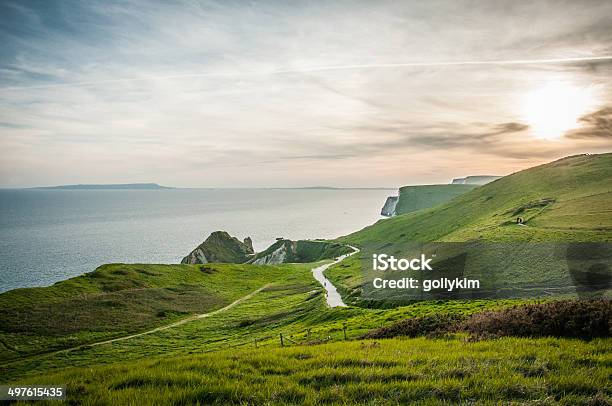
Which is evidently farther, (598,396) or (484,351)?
(484,351)

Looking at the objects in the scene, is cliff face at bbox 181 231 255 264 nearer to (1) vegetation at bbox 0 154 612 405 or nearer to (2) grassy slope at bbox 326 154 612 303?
(1) vegetation at bbox 0 154 612 405

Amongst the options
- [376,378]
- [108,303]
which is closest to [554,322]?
[376,378]

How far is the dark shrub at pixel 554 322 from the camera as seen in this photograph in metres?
13.2

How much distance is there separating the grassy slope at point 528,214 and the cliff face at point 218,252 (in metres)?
66.0

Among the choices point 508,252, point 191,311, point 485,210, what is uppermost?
point 485,210

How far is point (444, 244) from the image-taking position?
7688 cm

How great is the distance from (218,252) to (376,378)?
183037 mm

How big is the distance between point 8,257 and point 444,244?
7685 inches

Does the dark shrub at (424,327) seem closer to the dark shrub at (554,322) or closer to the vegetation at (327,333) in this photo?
the vegetation at (327,333)

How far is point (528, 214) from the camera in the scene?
85.9 metres

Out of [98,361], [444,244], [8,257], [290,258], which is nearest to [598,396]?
[98,361]

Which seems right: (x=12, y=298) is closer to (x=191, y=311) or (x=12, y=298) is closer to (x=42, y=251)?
(x=191, y=311)

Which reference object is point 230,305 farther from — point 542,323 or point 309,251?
point 309,251

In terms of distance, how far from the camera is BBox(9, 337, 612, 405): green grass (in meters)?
8.19
